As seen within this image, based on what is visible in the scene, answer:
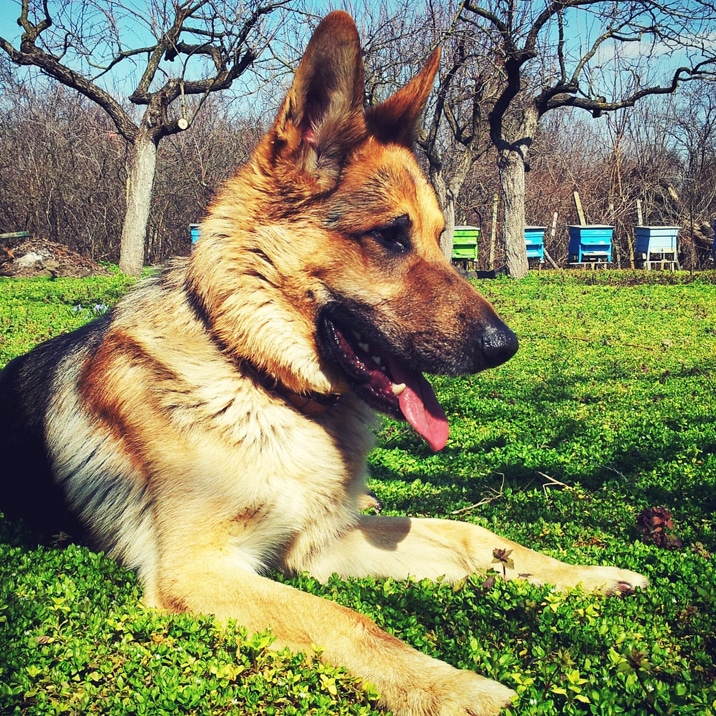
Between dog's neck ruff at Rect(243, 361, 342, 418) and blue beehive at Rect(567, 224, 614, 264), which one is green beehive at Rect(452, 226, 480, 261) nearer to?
blue beehive at Rect(567, 224, 614, 264)

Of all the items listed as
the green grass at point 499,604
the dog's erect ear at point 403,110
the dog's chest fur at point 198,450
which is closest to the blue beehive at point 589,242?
the green grass at point 499,604

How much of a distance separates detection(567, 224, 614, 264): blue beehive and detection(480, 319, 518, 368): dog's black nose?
80.0ft

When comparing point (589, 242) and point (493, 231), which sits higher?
point (493, 231)

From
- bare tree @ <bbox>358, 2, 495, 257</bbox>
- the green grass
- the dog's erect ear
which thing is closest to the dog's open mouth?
the green grass

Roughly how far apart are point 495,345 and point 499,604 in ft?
3.60

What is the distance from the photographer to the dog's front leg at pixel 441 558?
10.3ft

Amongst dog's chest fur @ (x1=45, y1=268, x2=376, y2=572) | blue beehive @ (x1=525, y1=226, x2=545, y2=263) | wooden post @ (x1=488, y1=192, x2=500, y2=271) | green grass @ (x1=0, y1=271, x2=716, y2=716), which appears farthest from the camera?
wooden post @ (x1=488, y1=192, x2=500, y2=271)

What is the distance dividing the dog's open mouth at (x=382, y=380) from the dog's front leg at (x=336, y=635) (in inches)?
36.4

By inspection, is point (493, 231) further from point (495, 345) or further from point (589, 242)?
point (495, 345)

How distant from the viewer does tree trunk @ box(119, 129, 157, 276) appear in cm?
1995

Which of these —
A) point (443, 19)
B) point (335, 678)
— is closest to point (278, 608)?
point (335, 678)

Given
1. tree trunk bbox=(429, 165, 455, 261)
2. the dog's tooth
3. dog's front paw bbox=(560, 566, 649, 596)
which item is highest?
tree trunk bbox=(429, 165, 455, 261)

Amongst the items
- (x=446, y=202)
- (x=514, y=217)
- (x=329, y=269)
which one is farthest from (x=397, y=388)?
(x=446, y=202)

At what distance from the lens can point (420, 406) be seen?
3176mm
